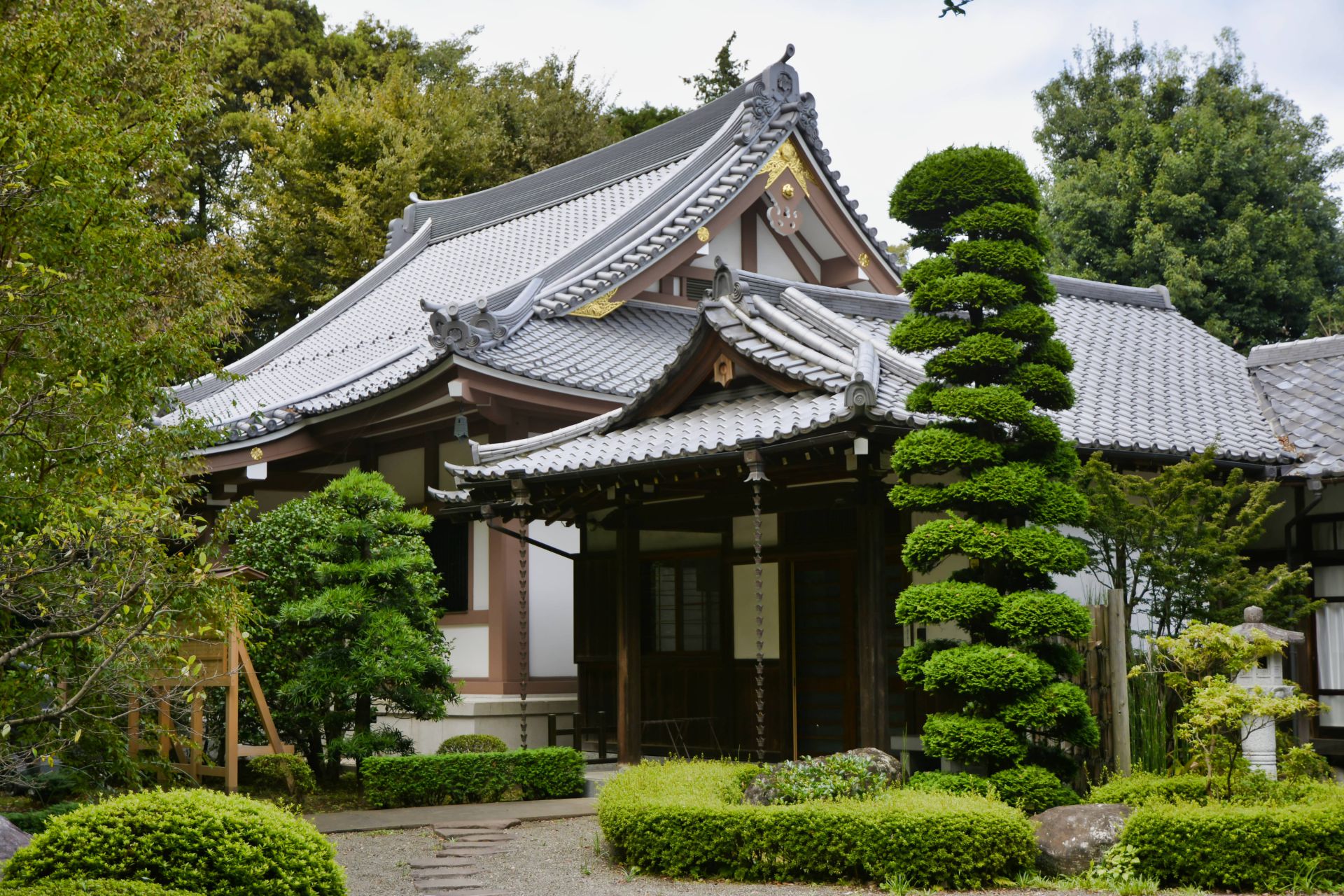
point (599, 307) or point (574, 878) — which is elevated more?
point (599, 307)

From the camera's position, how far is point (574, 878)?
8.75 meters

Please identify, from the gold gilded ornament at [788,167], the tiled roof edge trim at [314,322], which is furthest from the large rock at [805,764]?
the tiled roof edge trim at [314,322]

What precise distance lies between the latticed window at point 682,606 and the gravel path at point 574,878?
416 cm

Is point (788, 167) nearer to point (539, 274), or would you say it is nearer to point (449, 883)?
point (539, 274)

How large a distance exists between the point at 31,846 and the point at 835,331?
8.72m

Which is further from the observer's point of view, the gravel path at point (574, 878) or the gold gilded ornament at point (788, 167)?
the gold gilded ornament at point (788, 167)

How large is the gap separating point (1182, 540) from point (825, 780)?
14.6 ft

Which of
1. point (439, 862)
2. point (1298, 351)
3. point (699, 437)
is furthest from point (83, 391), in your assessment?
point (1298, 351)

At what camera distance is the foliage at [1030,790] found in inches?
356

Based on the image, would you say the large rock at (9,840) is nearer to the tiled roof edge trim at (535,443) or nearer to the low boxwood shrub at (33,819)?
the low boxwood shrub at (33,819)

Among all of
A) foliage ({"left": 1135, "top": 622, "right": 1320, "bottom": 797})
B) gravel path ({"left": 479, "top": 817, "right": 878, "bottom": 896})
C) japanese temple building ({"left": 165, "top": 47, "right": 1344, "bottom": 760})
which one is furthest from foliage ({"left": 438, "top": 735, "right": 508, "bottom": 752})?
foliage ({"left": 1135, "top": 622, "right": 1320, "bottom": 797})

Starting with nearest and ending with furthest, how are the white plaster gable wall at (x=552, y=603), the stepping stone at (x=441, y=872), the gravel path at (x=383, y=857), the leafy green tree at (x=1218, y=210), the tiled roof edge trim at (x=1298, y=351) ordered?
the gravel path at (x=383, y=857) → the stepping stone at (x=441, y=872) → the tiled roof edge trim at (x=1298, y=351) → the white plaster gable wall at (x=552, y=603) → the leafy green tree at (x=1218, y=210)

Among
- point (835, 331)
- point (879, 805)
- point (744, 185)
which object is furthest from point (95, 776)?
point (744, 185)

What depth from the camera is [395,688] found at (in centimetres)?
1252
